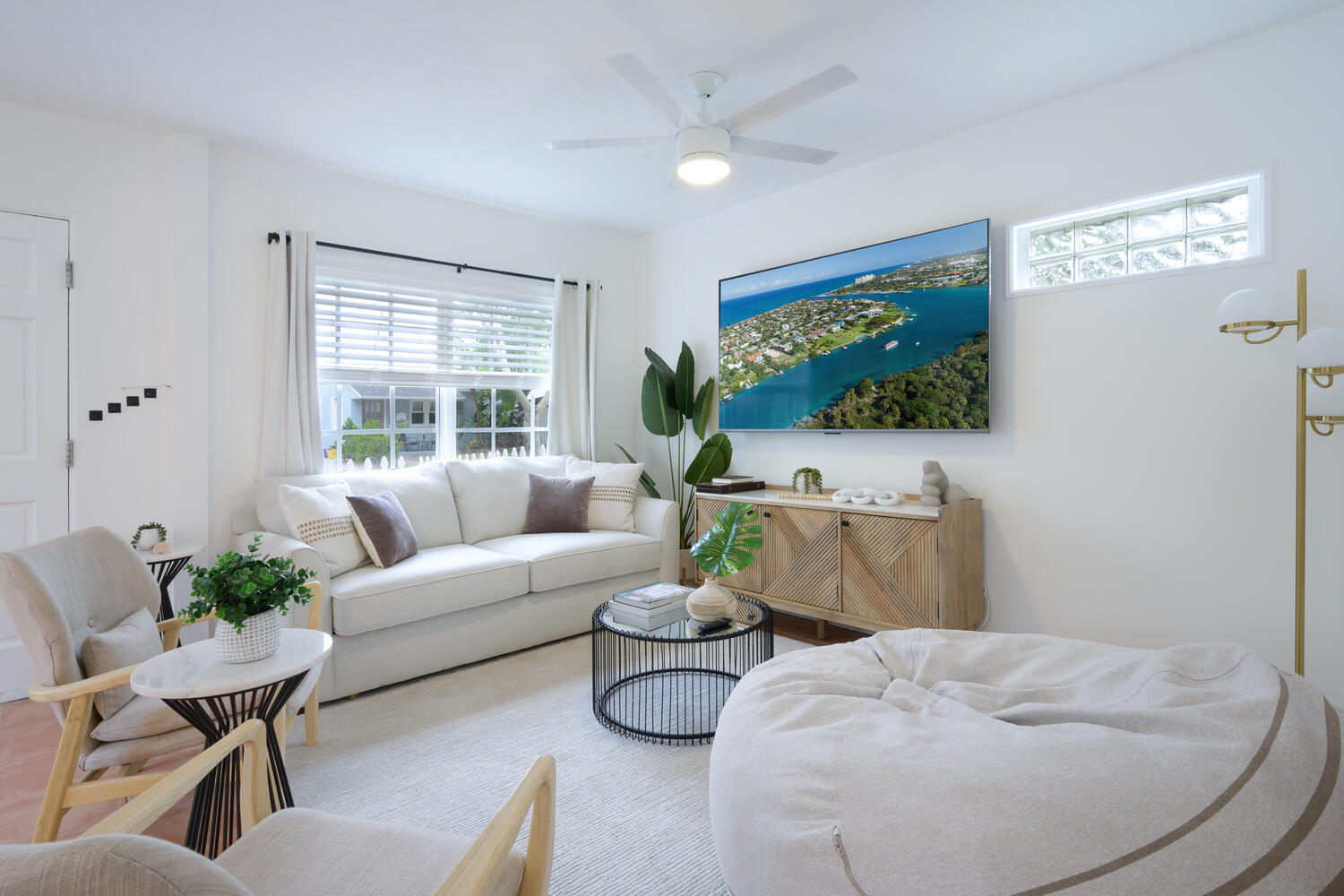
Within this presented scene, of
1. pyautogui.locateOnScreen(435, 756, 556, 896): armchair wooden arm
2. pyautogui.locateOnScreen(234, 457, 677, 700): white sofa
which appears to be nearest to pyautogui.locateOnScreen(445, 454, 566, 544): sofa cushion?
pyautogui.locateOnScreen(234, 457, 677, 700): white sofa

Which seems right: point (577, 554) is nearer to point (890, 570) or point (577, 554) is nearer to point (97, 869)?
point (890, 570)

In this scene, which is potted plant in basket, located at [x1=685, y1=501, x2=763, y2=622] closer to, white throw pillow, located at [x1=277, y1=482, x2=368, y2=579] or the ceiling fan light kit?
the ceiling fan light kit

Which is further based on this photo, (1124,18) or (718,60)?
(718,60)

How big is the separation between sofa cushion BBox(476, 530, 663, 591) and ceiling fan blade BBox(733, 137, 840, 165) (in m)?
2.13

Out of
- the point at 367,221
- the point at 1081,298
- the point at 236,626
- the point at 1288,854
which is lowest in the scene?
the point at 1288,854

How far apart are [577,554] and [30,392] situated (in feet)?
8.44

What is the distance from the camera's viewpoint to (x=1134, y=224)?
282 cm

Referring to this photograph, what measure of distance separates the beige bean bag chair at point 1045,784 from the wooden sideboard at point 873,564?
4.30 ft

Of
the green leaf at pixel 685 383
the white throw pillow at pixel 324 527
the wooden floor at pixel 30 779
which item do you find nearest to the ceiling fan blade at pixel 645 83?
the green leaf at pixel 685 383

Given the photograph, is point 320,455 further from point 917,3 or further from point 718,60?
point 917,3

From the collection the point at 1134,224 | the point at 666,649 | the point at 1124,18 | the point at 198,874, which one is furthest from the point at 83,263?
the point at 1134,224

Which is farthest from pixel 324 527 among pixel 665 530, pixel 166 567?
pixel 665 530

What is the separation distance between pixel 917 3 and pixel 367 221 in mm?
3098

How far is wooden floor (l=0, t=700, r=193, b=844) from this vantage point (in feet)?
6.13
